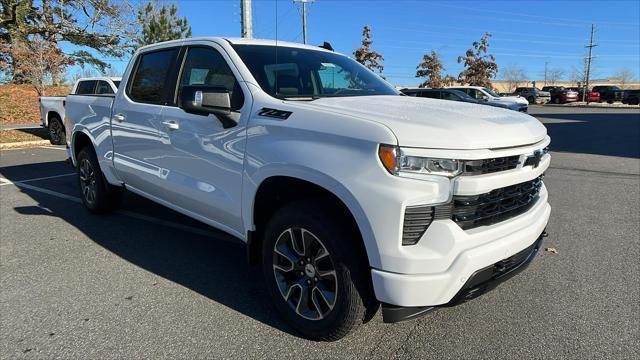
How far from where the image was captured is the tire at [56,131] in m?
14.0

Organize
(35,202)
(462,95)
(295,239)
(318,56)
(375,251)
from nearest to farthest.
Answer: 1. (375,251)
2. (295,239)
3. (318,56)
4. (35,202)
5. (462,95)

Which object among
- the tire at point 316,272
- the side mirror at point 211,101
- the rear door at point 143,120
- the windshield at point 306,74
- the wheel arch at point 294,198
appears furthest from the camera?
the rear door at point 143,120

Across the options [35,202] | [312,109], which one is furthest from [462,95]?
[312,109]

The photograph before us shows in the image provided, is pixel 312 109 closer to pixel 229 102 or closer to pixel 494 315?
pixel 229 102

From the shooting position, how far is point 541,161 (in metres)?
3.08

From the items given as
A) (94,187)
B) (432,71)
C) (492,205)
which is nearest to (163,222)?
(94,187)

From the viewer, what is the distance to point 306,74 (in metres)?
3.85

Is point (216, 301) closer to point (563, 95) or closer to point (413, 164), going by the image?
point (413, 164)

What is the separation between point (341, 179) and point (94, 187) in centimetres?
416

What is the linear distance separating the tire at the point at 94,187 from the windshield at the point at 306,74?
109 inches

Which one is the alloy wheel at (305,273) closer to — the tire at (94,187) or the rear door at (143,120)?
the rear door at (143,120)

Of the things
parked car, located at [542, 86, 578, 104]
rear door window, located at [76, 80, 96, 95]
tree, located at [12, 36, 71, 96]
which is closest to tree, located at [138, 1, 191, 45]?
tree, located at [12, 36, 71, 96]

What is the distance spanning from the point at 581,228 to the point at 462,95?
62.3 feet

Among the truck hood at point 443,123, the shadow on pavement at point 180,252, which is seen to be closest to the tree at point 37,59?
the shadow on pavement at point 180,252
